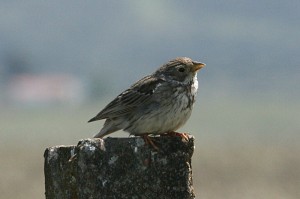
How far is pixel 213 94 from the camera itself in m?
181

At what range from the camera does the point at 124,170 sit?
680 cm

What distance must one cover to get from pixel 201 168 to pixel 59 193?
31.8 m

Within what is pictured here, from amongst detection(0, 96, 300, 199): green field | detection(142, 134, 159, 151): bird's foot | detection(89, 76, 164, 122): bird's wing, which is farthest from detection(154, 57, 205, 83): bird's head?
detection(0, 96, 300, 199): green field

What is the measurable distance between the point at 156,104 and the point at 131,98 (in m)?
0.23

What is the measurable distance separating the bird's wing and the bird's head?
0.17 metres

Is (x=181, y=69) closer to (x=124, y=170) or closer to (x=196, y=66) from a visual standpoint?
(x=196, y=66)

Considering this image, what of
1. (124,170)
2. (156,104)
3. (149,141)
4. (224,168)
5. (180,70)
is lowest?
(124,170)

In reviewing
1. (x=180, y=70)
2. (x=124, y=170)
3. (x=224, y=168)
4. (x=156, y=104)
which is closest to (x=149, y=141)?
(x=124, y=170)

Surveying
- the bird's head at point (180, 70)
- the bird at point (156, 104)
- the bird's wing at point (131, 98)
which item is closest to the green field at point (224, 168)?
the bird's head at point (180, 70)

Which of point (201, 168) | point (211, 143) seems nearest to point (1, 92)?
point (211, 143)

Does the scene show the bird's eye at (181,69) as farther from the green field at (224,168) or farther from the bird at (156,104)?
the green field at (224,168)

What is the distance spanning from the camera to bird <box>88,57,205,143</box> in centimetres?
945

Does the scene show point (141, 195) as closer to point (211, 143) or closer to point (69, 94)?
point (211, 143)

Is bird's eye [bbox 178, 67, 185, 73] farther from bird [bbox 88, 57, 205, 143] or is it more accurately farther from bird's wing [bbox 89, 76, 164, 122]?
bird's wing [bbox 89, 76, 164, 122]
